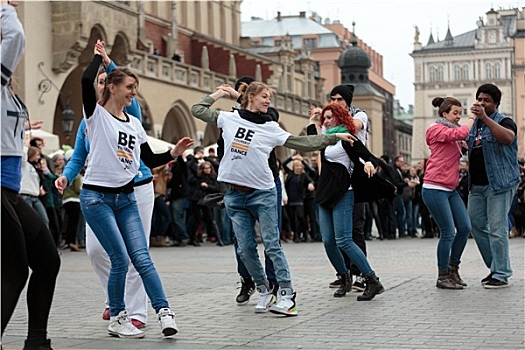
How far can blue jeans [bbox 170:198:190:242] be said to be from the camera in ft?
82.5

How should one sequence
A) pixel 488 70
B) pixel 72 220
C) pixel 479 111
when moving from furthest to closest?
pixel 488 70
pixel 72 220
pixel 479 111

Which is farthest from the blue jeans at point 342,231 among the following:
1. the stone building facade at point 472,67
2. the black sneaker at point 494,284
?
the stone building facade at point 472,67

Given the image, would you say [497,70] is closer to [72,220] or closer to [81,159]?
[72,220]

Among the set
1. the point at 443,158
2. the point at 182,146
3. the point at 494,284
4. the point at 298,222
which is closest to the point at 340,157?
the point at 443,158

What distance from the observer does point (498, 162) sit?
12.1m

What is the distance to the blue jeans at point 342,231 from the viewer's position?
37.2 feet

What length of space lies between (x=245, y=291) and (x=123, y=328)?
2.47 meters

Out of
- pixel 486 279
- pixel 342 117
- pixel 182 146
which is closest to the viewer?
pixel 182 146

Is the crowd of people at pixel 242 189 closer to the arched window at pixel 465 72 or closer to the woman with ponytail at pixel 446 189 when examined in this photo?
the woman with ponytail at pixel 446 189

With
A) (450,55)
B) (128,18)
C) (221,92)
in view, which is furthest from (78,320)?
(450,55)

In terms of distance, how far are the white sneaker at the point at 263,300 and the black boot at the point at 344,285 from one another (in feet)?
4.32

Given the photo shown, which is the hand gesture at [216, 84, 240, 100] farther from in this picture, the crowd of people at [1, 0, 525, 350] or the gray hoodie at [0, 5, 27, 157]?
the gray hoodie at [0, 5, 27, 157]

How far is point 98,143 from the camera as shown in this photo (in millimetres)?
8648

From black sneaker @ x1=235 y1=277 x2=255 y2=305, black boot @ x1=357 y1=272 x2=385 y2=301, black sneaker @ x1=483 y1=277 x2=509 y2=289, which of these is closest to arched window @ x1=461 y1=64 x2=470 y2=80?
black sneaker @ x1=483 y1=277 x2=509 y2=289
